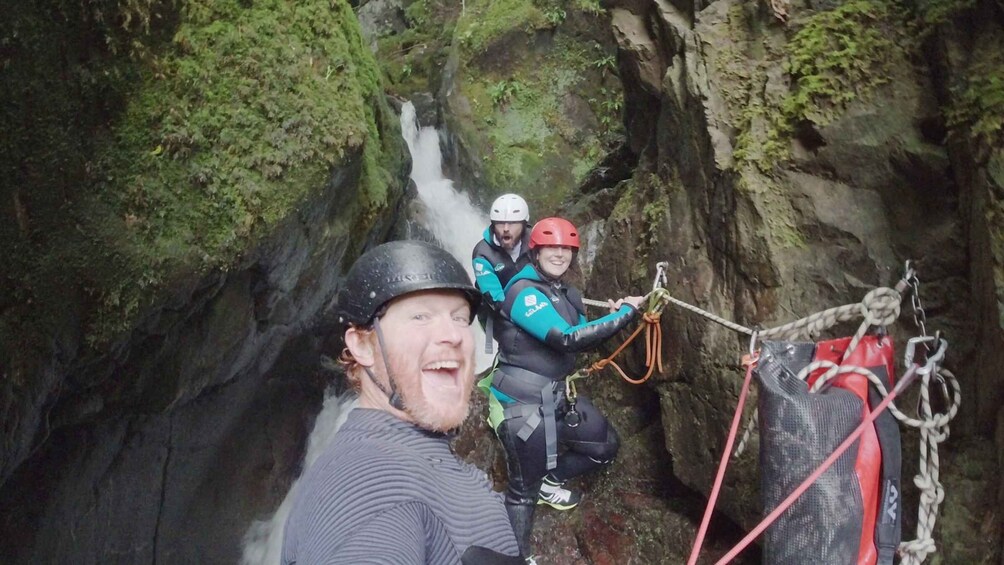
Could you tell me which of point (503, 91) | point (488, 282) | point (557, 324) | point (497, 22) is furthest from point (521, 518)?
point (497, 22)

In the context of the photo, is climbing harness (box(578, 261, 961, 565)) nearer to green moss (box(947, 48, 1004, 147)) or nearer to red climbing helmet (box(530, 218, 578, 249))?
green moss (box(947, 48, 1004, 147))

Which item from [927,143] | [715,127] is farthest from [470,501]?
[715,127]

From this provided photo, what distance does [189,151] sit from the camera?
4535 millimetres

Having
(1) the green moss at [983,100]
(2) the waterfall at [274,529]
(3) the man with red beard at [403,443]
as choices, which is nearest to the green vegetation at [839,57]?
(1) the green moss at [983,100]

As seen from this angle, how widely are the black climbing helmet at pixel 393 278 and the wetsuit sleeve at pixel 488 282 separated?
8.98ft

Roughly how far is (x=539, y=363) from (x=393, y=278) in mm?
2930

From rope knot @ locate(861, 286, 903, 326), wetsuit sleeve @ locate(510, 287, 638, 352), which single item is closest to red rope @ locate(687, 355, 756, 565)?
rope knot @ locate(861, 286, 903, 326)

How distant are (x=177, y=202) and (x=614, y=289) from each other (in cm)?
399

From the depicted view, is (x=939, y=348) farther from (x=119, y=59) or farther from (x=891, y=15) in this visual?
(x=119, y=59)

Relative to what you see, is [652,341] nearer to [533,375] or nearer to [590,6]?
[533,375]

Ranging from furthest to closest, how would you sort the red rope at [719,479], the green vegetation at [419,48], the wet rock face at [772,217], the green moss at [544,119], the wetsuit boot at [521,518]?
the green vegetation at [419,48] → the green moss at [544,119] → the wetsuit boot at [521,518] → the wet rock face at [772,217] → the red rope at [719,479]

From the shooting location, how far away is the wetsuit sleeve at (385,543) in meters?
1.46

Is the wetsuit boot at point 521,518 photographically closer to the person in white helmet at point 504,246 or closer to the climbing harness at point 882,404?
the person in white helmet at point 504,246

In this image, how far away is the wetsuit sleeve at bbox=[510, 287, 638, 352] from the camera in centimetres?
439
